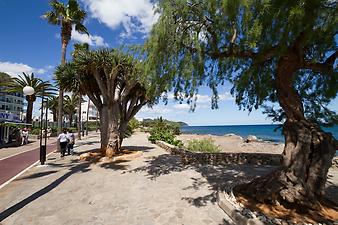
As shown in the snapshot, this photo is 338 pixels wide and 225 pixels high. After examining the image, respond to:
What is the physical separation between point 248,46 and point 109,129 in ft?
34.0

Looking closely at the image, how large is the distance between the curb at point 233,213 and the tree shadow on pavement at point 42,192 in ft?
15.9

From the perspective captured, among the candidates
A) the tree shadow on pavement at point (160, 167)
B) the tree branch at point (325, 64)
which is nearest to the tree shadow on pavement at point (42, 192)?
the tree shadow on pavement at point (160, 167)

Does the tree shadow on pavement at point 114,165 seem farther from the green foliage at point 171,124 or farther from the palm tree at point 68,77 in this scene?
the green foliage at point 171,124

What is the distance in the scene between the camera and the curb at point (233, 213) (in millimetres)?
5273

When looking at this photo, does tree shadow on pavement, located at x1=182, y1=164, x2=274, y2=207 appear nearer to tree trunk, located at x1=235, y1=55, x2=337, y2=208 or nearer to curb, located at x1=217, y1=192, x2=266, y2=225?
curb, located at x1=217, y1=192, x2=266, y2=225

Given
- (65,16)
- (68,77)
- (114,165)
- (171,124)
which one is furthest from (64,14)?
(171,124)

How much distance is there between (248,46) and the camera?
650 cm

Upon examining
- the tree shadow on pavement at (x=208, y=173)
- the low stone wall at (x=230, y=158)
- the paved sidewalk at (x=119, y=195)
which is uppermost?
the low stone wall at (x=230, y=158)

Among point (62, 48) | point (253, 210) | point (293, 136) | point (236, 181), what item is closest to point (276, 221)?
point (253, 210)

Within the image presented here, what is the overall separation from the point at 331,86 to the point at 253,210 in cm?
405

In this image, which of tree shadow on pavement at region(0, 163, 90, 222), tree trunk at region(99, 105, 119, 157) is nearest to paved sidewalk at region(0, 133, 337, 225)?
tree shadow on pavement at region(0, 163, 90, 222)

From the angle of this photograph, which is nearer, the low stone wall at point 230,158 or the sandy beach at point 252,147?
the low stone wall at point 230,158

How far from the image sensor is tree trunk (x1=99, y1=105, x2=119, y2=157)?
1502cm

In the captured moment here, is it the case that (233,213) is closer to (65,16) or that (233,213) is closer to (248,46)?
(248,46)
